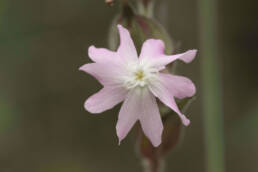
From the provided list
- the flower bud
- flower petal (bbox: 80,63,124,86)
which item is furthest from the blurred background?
flower petal (bbox: 80,63,124,86)

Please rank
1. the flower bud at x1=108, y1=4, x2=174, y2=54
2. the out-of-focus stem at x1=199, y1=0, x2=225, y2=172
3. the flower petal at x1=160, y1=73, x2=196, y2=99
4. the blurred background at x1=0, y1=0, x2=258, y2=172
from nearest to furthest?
the flower petal at x1=160, y1=73, x2=196, y2=99, the flower bud at x1=108, y1=4, x2=174, y2=54, the out-of-focus stem at x1=199, y1=0, x2=225, y2=172, the blurred background at x1=0, y1=0, x2=258, y2=172

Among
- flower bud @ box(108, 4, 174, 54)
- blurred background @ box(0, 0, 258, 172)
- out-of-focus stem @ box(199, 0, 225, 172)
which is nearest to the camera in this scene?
flower bud @ box(108, 4, 174, 54)

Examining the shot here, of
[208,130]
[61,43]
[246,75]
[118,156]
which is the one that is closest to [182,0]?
[246,75]

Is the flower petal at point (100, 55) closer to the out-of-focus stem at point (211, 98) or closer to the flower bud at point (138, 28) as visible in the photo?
the flower bud at point (138, 28)

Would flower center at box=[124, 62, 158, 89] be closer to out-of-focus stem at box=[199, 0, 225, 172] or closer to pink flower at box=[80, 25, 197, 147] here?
pink flower at box=[80, 25, 197, 147]


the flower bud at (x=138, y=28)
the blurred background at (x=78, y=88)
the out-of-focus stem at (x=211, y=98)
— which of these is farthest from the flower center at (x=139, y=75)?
the blurred background at (x=78, y=88)

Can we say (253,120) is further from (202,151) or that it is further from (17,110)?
(17,110)

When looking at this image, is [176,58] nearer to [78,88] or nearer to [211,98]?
[211,98]

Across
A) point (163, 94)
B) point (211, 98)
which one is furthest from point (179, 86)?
point (211, 98)
